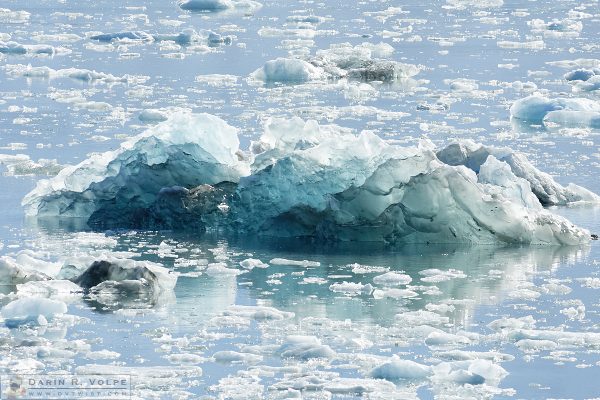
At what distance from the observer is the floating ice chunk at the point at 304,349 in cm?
730

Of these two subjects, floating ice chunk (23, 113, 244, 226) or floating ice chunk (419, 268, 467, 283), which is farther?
floating ice chunk (23, 113, 244, 226)

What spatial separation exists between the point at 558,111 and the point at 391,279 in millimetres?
7934

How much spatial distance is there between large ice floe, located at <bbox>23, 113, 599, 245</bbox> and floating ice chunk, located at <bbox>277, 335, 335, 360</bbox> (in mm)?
2859

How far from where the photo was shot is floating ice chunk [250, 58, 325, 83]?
20.2 metres

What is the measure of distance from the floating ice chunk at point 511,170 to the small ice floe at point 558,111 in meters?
4.24

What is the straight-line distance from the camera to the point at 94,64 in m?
21.9

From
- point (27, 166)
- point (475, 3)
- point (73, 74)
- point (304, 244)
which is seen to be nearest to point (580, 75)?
point (73, 74)

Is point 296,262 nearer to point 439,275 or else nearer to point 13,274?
point 439,275

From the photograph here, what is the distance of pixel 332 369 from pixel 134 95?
38.7 feet

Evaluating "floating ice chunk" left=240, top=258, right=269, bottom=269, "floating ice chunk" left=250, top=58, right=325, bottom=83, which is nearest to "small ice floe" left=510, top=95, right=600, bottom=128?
"floating ice chunk" left=250, top=58, right=325, bottom=83

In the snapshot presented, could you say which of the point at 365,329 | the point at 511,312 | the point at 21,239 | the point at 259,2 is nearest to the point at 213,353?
the point at 365,329

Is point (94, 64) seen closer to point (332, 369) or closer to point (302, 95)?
point (302, 95)

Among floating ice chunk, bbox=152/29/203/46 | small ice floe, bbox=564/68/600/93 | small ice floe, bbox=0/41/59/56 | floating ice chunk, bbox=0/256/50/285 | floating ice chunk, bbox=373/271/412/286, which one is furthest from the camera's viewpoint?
floating ice chunk, bbox=152/29/203/46

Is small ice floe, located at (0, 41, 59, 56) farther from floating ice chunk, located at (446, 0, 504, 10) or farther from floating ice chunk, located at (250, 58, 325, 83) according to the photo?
floating ice chunk, located at (446, 0, 504, 10)
